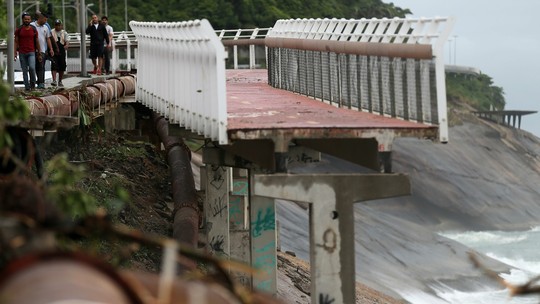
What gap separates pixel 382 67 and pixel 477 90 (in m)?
144

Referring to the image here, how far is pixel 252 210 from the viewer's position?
30203mm

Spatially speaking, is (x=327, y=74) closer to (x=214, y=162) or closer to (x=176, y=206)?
(x=214, y=162)

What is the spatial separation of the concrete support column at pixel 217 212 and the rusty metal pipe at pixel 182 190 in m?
0.35

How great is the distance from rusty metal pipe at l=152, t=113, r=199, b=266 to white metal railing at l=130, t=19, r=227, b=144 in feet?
5.75

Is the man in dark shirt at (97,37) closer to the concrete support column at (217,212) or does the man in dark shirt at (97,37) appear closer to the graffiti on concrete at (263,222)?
the concrete support column at (217,212)

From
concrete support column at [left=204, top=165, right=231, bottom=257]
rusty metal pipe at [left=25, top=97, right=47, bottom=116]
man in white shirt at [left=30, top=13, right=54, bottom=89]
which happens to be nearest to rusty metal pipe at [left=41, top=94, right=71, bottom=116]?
rusty metal pipe at [left=25, top=97, right=47, bottom=116]

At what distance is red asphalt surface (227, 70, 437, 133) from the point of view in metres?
20.4

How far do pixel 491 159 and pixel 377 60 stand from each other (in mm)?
80218

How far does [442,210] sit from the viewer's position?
8306cm

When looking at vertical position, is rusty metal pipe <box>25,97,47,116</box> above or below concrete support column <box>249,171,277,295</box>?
above

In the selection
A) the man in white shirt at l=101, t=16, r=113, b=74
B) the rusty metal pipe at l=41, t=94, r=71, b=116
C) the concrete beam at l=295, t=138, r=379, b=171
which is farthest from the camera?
the man in white shirt at l=101, t=16, r=113, b=74

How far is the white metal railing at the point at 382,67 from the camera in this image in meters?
20.7

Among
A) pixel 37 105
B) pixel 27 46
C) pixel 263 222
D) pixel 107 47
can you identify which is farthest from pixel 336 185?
pixel 107 47

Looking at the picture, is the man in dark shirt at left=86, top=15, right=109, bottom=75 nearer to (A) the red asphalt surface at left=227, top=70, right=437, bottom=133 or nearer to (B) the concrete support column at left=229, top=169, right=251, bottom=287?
(B) the concrete support column at left=229, top=169, right=251, bottom=287
